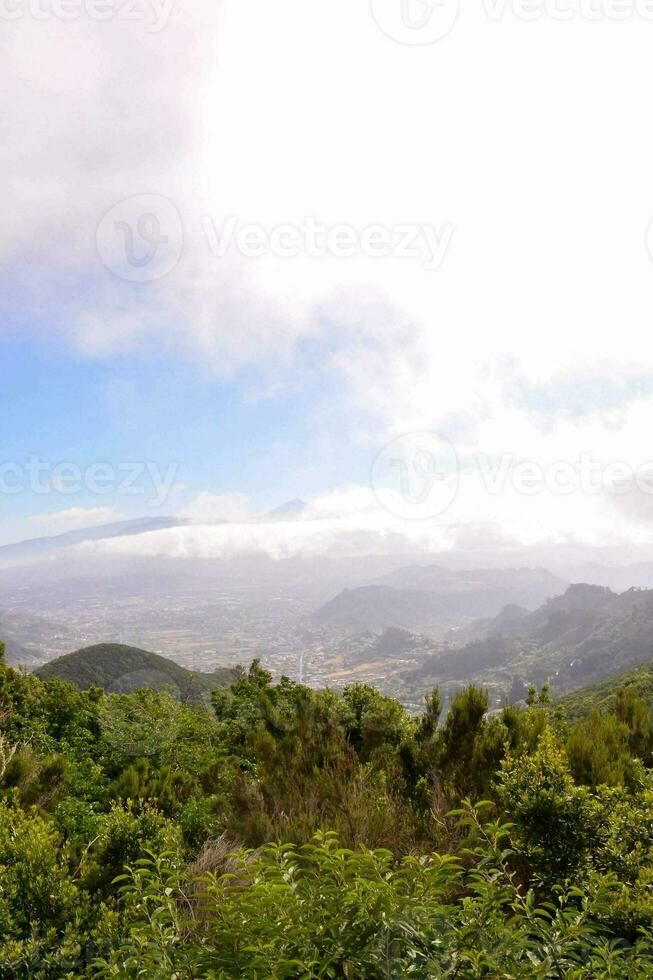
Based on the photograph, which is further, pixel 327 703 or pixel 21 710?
pixel 21 710

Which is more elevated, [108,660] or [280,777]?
[280,777]

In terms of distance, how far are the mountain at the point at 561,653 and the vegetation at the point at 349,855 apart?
10010 cm

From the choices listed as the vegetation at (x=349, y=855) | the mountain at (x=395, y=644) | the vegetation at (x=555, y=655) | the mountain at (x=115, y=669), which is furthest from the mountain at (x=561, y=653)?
the vegetation at (x=349, y=855)

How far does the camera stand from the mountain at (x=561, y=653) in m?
107

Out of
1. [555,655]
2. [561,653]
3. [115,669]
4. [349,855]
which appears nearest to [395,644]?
[555,655]

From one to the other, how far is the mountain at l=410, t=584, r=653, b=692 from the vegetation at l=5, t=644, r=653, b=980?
328 feet

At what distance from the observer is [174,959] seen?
8.18 feet

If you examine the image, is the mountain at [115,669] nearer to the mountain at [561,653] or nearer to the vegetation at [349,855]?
the vegetation at [349,855]

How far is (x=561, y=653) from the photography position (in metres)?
141

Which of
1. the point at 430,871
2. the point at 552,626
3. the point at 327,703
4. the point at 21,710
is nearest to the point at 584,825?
the point at 430,871

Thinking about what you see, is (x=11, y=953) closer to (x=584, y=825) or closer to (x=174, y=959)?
(x=174, y=959)

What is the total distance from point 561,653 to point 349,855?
516 feet

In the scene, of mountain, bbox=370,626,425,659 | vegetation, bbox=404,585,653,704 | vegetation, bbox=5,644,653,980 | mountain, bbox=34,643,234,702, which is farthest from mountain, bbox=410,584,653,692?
vegetation, bbox=5,644,653,980

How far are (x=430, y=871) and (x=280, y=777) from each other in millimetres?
4571
